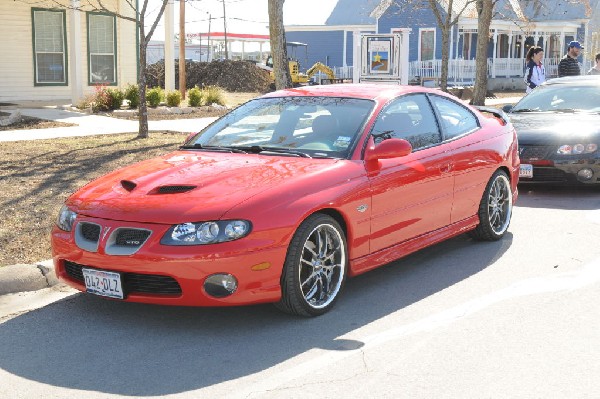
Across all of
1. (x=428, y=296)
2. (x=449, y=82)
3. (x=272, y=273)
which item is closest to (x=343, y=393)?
(x=272, y=273)

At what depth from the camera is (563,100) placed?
1171cm

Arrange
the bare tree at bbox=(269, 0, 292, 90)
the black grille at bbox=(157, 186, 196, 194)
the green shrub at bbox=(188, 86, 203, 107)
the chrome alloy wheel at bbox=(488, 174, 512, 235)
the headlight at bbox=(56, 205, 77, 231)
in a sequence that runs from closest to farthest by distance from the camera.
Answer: the black grille at bbox=(157, 186, 196, 194) → the headlight at bbox=(56, 205, 77, 231) → the chrome alloy wheel at bbox=(488, 174, 512, 235) → the bare tree at bbox=(269, 0, 292, 90) → the green shrub at bbox=(188, 86, 203, 107)

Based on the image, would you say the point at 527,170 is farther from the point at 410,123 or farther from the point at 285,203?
the point at 285,203

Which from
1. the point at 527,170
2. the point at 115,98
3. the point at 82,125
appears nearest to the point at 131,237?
the point at 527,170

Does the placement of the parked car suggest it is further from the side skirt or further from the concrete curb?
the concrete curb

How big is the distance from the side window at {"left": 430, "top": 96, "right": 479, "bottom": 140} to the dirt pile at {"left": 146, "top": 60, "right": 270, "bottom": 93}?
30.9 m

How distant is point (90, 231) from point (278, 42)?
10.3m

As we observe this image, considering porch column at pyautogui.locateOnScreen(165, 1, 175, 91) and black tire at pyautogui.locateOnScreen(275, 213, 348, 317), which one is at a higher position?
porch column at pyautogui.locateOnScreen(165, 1, 175, 91)

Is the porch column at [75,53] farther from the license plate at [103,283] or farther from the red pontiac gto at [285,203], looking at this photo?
the license plate at [103,283]

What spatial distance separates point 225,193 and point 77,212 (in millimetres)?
1013

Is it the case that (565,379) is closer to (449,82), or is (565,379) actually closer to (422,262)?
Result: (422,262)

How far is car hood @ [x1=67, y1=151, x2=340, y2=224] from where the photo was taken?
5.07 metres

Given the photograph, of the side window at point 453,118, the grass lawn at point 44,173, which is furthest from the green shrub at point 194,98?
the side window at point 453,118

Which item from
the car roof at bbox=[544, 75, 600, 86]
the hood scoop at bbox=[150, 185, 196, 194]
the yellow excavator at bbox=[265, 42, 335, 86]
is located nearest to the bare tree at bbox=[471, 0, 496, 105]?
the car roof at bbox=[544, 75, 600, 86]
